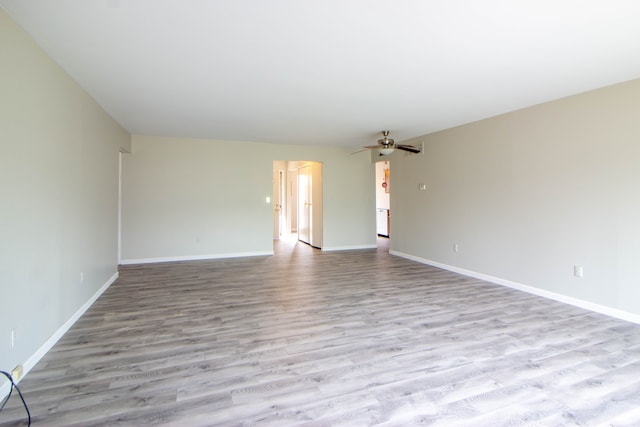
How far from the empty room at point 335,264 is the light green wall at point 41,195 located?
0.07ft

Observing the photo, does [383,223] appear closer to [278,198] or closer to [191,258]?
[278,198]

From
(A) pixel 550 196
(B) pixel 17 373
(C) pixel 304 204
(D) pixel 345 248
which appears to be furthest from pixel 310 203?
(B) pixel 17 373

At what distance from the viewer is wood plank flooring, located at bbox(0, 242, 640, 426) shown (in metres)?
1.83

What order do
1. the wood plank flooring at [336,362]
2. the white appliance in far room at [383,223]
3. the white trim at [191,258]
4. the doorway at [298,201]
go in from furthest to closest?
the white appliance in far room at [383,223] → the doorway at [298,201] → the white trim at [191,258] → the wood plank flooring at [336,362]

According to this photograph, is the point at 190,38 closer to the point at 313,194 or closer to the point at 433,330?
the point at 433,330

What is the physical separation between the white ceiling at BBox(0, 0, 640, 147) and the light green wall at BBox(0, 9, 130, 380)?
27 cm

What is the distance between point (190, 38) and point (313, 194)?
5.74 m

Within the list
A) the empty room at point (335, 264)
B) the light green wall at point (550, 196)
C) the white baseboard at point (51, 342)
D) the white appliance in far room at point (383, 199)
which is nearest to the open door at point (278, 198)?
the white appliance in far room at point (383, 199)

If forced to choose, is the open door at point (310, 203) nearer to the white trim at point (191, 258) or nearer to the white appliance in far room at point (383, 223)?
the white trim at point (191, 258)

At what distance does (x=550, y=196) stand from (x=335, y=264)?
3.45m

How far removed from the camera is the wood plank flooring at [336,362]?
6.01ft

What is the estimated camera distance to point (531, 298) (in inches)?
155

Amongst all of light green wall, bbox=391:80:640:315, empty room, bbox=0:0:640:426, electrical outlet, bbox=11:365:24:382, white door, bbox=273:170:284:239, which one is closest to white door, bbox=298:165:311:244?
white door, bbox=273:170:284:239

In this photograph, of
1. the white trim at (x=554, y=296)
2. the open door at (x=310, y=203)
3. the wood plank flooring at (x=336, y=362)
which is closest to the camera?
the wood plank flooring at (x=336, y=362)
